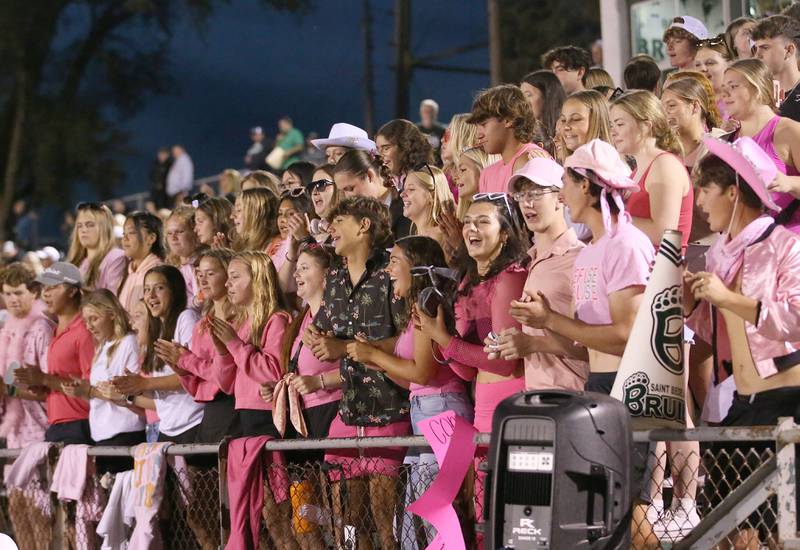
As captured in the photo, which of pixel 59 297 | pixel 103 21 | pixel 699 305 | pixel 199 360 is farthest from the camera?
pixel 103 21

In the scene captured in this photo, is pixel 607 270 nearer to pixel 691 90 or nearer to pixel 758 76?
pixel 758 76

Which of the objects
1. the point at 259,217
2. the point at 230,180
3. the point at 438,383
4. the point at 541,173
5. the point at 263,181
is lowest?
the point at 438,383

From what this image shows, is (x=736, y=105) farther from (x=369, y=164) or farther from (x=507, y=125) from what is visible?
(x=369, y=164)

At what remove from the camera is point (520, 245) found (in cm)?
662

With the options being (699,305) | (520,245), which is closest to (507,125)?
(520,245)

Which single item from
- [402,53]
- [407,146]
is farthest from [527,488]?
[402,53]

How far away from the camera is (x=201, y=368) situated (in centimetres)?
802

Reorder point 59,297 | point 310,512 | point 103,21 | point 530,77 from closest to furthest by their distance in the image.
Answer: point 310,512 < point 530,77 < point 59,297 < point 103,21

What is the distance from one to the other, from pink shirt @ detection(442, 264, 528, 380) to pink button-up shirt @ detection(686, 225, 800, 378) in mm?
1291

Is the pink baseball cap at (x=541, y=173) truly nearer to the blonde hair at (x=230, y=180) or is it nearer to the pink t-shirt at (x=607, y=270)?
the pink t-shirt at (x=607, y=270)

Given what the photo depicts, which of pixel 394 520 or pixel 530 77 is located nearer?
pixel 394 520

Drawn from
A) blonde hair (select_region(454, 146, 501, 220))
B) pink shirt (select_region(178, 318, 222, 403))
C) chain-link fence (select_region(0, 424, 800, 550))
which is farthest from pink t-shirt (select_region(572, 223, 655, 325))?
pink shirt (select_region(178, 318, 222, 403))

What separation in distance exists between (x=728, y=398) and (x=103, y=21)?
3234 cm

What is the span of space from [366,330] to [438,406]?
2.12ft
